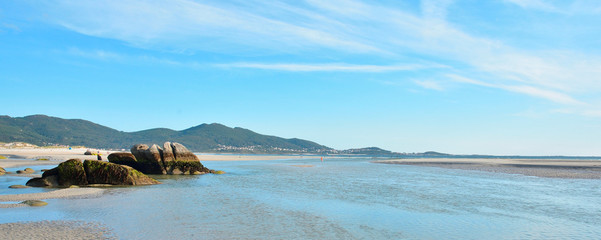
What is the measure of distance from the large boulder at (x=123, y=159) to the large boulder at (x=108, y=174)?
46.5 ft

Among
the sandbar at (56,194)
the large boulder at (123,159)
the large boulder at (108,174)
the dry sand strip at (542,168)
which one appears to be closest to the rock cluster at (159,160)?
the large boulder at (123,159)

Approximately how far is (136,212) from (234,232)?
664 centimetres

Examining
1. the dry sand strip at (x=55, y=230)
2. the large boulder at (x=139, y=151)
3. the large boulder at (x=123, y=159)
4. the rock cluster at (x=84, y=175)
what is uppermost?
the large boulder at (x=139, y=151)

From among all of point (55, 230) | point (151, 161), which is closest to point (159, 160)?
point (151, 161)

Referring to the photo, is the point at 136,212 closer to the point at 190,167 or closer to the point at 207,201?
the point at 207,201

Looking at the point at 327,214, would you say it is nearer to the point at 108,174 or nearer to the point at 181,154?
the point at 108,174

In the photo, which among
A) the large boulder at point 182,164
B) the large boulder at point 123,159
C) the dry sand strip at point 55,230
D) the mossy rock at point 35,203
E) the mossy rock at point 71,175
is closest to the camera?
the dry sand strip at point 55,230

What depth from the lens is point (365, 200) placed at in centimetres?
2475

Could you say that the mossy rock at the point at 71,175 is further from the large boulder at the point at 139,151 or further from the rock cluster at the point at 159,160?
the large boulder at the point at 139,151

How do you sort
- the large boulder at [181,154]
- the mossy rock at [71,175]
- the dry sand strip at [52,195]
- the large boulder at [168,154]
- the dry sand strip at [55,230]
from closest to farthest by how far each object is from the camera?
the dry sand strip at [55,230] → the dry sand strip at [52,195] → the mossy rock at [71,175] → the large boulder at [168,154] → the large boulder at [181,154]

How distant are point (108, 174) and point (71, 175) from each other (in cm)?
260

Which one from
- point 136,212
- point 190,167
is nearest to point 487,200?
point 136,212

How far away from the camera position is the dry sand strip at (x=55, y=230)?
1314cm

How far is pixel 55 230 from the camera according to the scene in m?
14.1
